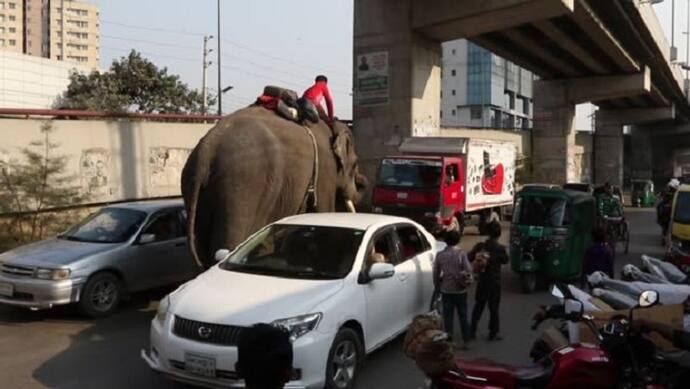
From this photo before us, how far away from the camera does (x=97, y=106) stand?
41.6 meters

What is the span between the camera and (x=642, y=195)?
40.1 m

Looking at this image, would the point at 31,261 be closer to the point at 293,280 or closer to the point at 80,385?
the point at 80,385

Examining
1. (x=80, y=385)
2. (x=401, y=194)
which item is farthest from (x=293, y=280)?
(x=401, y=194)

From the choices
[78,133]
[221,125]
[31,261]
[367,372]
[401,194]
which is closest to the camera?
[367,372]

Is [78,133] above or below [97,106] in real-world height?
below

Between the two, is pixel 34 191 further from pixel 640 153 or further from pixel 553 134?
pixel 640 153

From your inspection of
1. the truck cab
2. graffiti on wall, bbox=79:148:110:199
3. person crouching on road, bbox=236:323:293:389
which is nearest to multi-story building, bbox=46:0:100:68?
graffiti on wall, bbox=79:148:110:199

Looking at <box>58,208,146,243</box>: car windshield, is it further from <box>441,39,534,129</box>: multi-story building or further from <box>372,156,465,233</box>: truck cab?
<box>441,39,534,129</box>: multi-story building

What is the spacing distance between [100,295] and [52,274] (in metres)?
0.77

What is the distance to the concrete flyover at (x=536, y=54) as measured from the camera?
24.1 metres

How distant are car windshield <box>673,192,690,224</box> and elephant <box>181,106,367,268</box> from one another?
7.71m

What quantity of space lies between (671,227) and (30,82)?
6362cm

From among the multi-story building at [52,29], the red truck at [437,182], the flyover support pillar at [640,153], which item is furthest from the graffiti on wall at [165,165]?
the multi-story building at [52,29]

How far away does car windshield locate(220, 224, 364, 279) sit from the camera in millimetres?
6812
